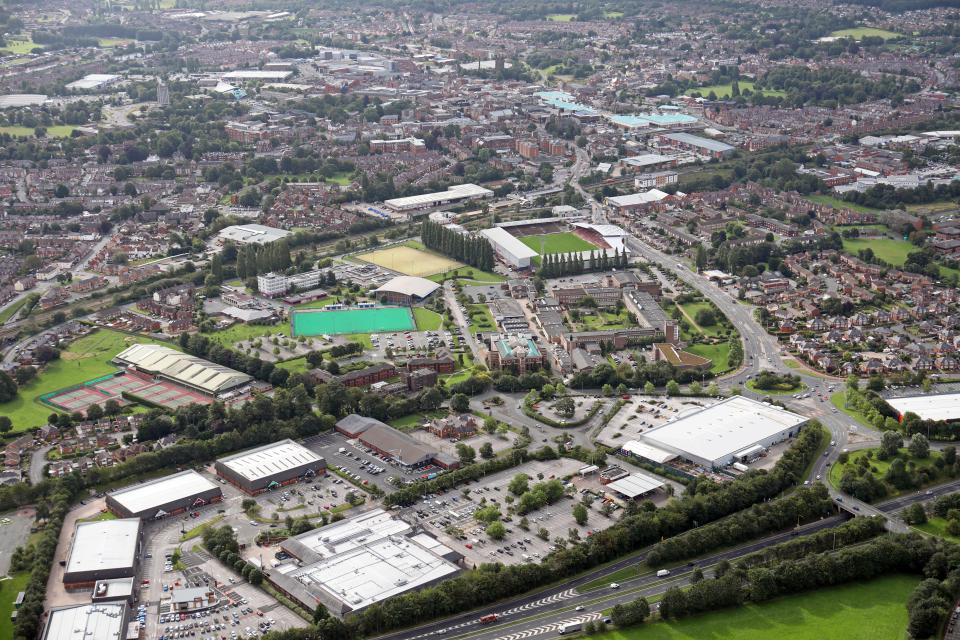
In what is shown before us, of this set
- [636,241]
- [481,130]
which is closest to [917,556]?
[636,241]

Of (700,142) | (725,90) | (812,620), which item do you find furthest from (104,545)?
(725,90)

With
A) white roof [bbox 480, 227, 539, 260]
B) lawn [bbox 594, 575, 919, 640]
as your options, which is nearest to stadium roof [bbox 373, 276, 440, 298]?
white roof [bbox 480, 227, 539, 260]

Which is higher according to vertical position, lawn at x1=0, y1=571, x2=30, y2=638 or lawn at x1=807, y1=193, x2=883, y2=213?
lawn at x1=0, y1=571, x2=30, y2=638

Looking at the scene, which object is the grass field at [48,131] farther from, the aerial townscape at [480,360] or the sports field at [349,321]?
the sports field at [349,321]

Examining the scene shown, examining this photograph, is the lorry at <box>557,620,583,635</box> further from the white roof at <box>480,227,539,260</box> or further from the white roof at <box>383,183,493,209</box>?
the white roof at <box>383,183,493,209</box>

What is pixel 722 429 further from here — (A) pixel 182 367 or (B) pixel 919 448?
(A) pixel 182 367

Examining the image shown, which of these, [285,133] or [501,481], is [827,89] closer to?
[285,133]
